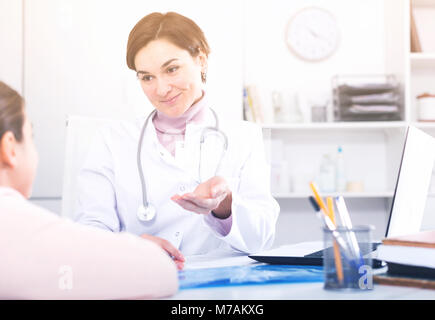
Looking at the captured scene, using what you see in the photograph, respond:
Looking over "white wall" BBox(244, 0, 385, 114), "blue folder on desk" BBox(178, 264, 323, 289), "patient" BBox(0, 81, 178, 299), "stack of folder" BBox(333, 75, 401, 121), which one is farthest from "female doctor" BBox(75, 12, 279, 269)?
"white wall" BBox(244, 0, 385, 114)

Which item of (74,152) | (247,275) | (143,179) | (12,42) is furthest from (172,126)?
(12,42)

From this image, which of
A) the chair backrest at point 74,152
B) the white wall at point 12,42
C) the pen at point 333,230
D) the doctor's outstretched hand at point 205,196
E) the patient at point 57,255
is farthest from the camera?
the white wall at point 12,42

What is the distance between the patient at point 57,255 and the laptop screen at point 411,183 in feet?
1.53

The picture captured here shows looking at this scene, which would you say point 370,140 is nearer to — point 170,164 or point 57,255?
point 170,164

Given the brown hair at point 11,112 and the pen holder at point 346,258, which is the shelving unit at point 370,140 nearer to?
the pen holder at point 346,258

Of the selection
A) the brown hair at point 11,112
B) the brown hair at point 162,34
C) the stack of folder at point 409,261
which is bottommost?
the stack of folder at point 409,261

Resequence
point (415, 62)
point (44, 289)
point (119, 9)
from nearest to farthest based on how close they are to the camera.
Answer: point (44, 289)
point (119, 9)
point (415, 62)

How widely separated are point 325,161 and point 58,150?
1.22 metres

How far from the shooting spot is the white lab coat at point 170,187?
1.19 meters

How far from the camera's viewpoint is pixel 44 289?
569 mm

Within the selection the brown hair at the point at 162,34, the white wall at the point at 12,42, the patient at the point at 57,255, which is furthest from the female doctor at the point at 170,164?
the white wall at the point at 12,42

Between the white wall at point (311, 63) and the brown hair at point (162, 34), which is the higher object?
the white wall at point (311, 63)

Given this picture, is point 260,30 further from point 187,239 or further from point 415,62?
point 187,239

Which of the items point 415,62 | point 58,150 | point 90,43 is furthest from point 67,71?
point 415,62
